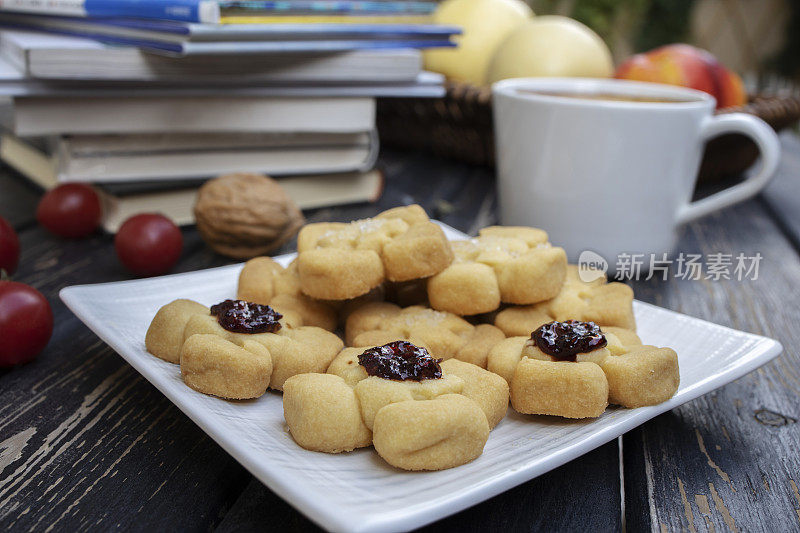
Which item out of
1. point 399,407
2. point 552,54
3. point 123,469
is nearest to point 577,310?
point 399,407

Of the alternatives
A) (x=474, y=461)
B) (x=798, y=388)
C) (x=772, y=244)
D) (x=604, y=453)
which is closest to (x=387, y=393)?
(x=474, y=461)

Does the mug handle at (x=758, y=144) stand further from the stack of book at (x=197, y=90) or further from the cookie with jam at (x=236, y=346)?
the cookie with jam at (x=236, y=346)

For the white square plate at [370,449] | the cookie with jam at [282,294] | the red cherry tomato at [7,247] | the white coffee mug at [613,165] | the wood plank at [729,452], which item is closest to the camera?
the white square plate at [370,449]

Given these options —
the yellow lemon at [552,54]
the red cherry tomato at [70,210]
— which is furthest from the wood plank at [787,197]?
the red cherry tomato at [70,210]

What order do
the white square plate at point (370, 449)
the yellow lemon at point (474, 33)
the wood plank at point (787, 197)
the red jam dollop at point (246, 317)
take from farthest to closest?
1. the yellow lemon at point (474, 33)
2. the wood plank at point (787, 197)
3. the red jam dollop at point (246, 317)
4. the white square plate at point (370, 449)

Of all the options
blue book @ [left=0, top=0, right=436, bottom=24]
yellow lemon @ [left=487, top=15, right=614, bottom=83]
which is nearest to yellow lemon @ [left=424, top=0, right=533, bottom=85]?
yellow lemon @ [left=487, top=15, right=614, bottom=83]

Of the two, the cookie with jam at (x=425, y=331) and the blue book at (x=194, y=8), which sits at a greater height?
the blue book at (x=194, y=8)
